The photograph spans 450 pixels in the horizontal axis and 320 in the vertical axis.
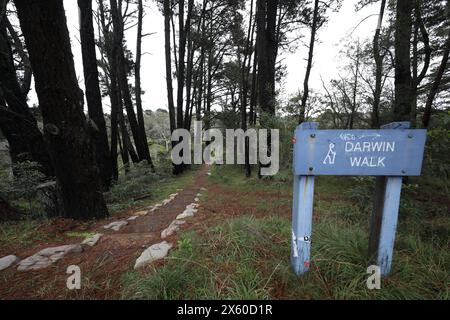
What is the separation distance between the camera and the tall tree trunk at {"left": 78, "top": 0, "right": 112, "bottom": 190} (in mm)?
6359

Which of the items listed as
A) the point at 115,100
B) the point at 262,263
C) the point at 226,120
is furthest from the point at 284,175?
the point at 226,120

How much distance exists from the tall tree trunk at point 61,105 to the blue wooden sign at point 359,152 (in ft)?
11.2

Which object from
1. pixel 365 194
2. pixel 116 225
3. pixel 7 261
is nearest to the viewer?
pixel 7 261

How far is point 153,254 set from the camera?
2277 mm

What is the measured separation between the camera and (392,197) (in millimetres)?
1854

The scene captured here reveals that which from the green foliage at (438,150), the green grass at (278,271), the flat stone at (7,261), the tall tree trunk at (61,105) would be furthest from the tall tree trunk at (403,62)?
the flat stone at (7,261)

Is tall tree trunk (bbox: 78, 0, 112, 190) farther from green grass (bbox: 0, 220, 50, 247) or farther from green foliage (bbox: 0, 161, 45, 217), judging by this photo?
green grass (bbox: 0, 220, 50, 247)

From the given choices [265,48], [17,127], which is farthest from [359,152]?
[265,48]

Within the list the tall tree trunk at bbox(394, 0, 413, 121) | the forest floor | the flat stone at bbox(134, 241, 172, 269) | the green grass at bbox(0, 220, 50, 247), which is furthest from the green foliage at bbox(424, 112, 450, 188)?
the green grass at bbox(0, 220, 50, 247)

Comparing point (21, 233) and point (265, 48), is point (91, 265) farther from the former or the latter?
point (265, 48)

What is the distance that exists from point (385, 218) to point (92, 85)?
24.4 feet
